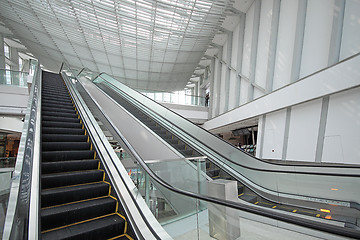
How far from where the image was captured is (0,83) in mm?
11430

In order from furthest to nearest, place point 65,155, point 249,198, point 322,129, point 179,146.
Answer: point 322,129 → point 179,146 → point 249,198 → point 65,155

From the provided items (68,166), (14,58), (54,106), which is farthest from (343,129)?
(14,58)

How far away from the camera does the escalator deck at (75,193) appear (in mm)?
2520

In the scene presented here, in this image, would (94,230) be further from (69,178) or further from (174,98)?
(174,98)

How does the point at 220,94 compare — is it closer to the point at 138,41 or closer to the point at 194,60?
the point at 194,60

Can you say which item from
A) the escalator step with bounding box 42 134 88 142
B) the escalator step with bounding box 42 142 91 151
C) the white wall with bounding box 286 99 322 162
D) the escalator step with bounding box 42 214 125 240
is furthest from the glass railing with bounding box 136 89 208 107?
the escalator step with bounding box 42 214 125 240

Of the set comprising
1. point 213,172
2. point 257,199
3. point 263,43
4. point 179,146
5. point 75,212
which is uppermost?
point 263,43

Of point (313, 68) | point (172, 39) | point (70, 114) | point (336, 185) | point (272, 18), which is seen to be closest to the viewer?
point (336, 185)

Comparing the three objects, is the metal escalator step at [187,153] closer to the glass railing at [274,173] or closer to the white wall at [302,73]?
the glass railing at [274,173]

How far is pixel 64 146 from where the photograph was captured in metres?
4.04

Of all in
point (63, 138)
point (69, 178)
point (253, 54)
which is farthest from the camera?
point (253, 54)

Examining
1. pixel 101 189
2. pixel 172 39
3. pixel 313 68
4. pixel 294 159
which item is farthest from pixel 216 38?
pixel 101 189

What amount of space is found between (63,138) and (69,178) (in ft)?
4.84

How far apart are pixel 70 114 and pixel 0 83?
8.95 meters
